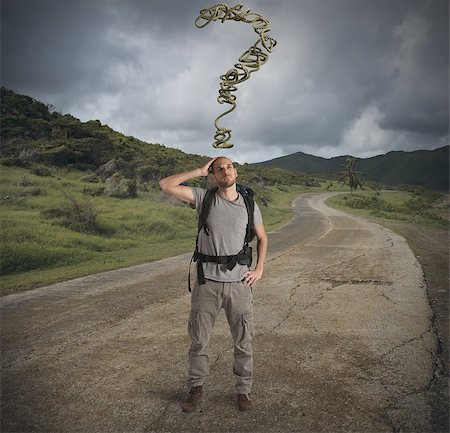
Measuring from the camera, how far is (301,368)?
3.84 m

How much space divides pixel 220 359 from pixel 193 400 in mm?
967

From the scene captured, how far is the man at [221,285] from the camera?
3250 mm

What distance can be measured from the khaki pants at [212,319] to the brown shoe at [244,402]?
0.48ft

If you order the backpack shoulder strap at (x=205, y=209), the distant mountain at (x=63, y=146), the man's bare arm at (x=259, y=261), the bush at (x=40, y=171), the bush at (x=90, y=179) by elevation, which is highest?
the distant mountain at (x=63, y=146)

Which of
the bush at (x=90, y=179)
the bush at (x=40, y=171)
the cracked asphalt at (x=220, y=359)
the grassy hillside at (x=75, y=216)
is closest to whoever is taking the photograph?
the cracked asphalt at (x=220, y=359)

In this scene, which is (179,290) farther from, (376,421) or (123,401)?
(376,421)

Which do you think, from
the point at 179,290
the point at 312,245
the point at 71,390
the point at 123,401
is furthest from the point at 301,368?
the point at 312,245

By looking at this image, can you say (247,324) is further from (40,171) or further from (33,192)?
(40,171)

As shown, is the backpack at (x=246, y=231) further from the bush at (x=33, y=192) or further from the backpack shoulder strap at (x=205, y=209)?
the bush at (x=33, y=192)

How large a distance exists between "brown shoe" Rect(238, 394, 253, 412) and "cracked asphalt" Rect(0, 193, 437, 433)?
0.06 metres

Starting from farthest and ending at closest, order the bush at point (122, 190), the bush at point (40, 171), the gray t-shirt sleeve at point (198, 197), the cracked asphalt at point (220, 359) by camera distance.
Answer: the bush at point (40, 171), the bush at point (122, 190), the gray t-shirt sleeve at point (198, 197), the cracked asphalt at point (220, 359)

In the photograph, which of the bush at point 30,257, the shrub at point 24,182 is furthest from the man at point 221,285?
the shrub at point 24,182

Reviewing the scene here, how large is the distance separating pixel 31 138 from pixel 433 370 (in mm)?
44869

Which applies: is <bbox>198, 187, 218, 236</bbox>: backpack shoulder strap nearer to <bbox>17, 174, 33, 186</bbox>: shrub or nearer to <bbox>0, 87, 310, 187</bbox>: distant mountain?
<bbox>17, 174, 33, 186</bbox>: shrub
